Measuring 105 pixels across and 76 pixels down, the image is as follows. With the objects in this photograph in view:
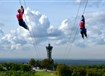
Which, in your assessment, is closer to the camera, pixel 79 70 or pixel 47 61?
pixel 79 70

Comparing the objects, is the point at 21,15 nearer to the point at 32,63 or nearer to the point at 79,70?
the point at 79,70

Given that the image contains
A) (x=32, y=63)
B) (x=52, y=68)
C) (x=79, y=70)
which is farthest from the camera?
(x=32, y=63)

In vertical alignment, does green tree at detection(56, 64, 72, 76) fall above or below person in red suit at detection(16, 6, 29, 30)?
above

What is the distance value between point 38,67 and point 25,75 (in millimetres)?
81183

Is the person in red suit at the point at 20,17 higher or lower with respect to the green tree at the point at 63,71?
lower

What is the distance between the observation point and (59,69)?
11994 cm

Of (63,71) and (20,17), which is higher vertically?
(63,71)

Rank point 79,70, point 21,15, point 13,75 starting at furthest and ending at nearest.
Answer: point 79,70 < point 13,75 < point 21,15

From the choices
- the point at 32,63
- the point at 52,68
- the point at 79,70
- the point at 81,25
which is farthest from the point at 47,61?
the point at 81,25

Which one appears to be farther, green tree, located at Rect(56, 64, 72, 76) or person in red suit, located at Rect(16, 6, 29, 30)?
green tree, located at Rect(56, 64, 72, 76)

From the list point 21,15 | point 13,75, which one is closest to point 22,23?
point 21,15

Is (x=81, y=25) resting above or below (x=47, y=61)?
below

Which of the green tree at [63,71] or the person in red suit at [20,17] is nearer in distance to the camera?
the person in red suit at [20,17]

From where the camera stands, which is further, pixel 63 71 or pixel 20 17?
pixel 63 71
